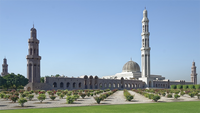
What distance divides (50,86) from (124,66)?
132 feet

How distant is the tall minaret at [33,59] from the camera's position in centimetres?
5244

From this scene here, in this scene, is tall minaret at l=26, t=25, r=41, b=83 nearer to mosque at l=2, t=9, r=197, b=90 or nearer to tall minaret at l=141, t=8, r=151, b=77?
mosque at l=2, t=9, r=197, b=90

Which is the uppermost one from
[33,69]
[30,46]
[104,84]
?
[30,46]

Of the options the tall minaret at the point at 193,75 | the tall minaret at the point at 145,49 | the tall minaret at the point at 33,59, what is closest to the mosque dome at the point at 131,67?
the tall minaret at the point at 145,49

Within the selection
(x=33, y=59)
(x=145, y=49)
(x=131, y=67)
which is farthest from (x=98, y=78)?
(x=131, y=67)

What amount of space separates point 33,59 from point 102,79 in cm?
2114

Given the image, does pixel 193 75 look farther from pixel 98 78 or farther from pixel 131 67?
pixel 98 78

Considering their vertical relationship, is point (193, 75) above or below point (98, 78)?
below

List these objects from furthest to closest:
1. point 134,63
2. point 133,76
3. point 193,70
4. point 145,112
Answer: point 193,70 < point 134,63 < point 133,76 < point 145,112

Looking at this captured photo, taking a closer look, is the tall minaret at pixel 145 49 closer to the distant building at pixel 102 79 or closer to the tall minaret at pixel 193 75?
the distant building at pixel 102 79

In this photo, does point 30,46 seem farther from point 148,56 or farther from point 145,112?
point 145,112

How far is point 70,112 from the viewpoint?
14.0 meters

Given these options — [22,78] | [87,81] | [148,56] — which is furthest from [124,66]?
[22,78]

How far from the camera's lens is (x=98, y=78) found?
207 ft
